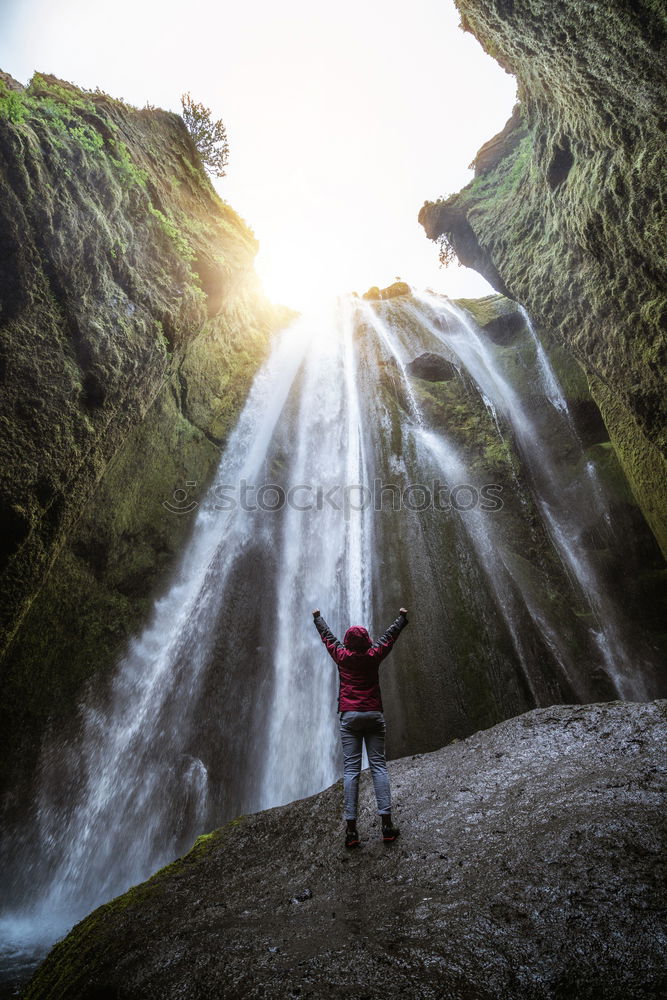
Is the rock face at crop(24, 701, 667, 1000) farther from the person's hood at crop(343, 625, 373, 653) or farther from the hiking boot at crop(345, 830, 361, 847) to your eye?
the person's hood at crop(343, 625, 373, 653)

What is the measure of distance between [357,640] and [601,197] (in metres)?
8.60

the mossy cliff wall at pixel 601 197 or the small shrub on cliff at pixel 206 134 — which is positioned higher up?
the small shrub on cliff at pixel 206 134

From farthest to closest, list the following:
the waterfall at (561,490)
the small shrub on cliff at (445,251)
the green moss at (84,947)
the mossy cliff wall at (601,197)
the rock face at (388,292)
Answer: the rock face at (388,292), the small shrub on cliff at (445,251), the waterfall at (561,490), the mossy cliff wall at (601,197), the green moss at (84,947)

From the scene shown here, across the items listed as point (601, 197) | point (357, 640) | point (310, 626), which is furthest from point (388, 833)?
point (601, 197)

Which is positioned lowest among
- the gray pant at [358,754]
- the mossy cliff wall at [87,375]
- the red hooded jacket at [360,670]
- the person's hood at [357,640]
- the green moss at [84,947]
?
the green moss at [84,947]

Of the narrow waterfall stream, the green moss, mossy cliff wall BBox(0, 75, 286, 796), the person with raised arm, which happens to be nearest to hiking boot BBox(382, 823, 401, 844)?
the person with raised arm

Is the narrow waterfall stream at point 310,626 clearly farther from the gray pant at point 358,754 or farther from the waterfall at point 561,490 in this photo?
the gray pant at point 358,754

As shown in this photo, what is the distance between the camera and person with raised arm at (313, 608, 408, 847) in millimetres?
3285

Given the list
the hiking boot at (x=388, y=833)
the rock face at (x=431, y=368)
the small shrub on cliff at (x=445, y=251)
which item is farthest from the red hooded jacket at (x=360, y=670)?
the small shrub on cliff at (x=445, y=251)

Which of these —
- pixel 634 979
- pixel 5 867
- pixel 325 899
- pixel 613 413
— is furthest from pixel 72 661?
pixel 613 413

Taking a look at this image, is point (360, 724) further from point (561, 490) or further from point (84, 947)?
point (561, 490)

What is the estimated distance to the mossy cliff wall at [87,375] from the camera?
203 inches

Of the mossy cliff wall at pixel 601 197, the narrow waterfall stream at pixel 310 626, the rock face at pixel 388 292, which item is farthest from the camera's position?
the rock face at pixel 388 292

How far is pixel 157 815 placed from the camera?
21.1 ft
